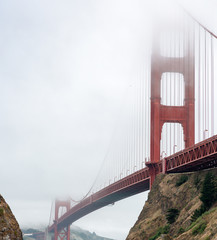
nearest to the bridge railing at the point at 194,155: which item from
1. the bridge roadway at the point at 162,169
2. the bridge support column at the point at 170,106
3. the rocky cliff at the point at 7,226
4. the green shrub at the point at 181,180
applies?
the bridge roadway at the point at 162,169

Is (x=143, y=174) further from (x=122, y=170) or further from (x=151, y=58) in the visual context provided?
(x=122, y=170)

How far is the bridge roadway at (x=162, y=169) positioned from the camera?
4809cm

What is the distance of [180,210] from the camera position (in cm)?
4969

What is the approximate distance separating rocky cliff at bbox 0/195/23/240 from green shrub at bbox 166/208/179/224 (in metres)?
27.0

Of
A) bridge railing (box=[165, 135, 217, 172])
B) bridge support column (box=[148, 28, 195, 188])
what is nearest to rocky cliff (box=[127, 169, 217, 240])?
bridge railing (box=[165, 135, 217, 172])

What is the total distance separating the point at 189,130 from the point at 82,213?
61.0 metres

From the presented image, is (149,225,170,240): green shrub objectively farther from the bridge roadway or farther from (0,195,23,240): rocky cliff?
(0,195,23,240): rocky cliff

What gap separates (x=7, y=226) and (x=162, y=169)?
1539 inches

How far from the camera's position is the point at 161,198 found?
55.8 m

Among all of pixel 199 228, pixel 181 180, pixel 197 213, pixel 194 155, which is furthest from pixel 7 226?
pixel 181 180

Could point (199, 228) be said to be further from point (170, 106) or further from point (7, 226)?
point (170, 106)

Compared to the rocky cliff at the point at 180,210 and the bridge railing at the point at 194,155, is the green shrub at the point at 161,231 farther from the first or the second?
the bridge railing at the point at 194,155

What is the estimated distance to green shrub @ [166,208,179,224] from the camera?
160ft

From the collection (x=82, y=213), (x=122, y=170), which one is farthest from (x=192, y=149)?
(x=82, y=213)
